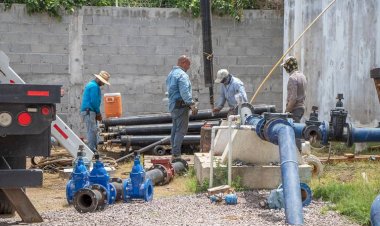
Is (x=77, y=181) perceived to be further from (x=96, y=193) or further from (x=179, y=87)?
(x=179, y=87)

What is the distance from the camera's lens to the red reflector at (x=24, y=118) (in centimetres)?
588

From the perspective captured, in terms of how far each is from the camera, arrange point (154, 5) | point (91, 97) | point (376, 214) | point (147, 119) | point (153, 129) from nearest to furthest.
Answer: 1. point (376, 214)
2. point (91, 97)
3. point (153, 129)
4. point (147, 119)
5. point (154, 5)

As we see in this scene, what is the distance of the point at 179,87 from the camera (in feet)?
38.2

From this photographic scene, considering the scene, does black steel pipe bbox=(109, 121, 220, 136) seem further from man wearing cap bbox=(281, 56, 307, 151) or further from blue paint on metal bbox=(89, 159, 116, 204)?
blue paint on metal bbox=(89, 159, 116, 204)

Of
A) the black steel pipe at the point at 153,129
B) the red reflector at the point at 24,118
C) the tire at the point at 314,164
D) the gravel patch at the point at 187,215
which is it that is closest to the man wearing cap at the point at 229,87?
the black steel pipe at the point at 153,129

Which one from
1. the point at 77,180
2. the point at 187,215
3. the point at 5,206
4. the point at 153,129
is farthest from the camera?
the point at 153,129

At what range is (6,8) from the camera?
14.5 meters

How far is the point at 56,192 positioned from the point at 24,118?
14.0 feet

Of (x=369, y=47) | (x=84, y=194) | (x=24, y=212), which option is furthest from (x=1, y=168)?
(x=369, y=47)

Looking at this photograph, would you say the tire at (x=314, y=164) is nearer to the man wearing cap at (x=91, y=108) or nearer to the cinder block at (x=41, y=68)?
the man wearing cap at (x=91, y=108)

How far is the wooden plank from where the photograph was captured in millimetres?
6168

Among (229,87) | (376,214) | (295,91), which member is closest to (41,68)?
(229,87)

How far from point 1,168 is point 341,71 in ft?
28.0

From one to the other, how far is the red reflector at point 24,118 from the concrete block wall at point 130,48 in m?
9.02
